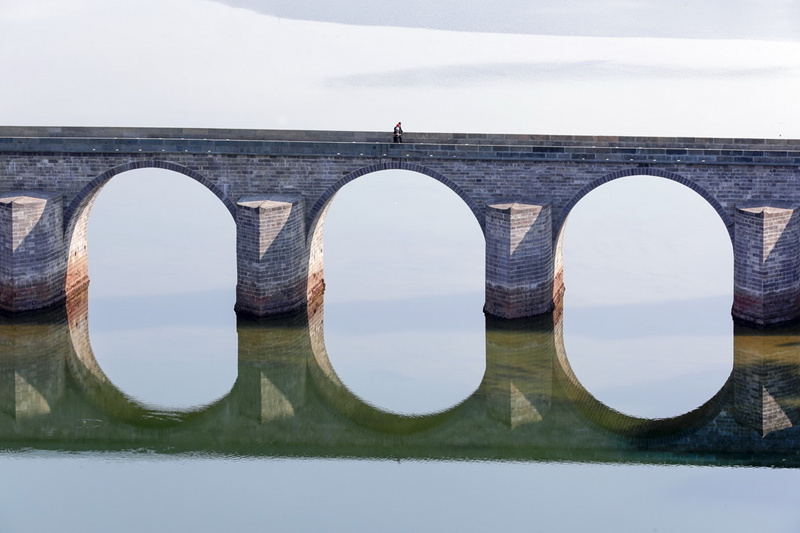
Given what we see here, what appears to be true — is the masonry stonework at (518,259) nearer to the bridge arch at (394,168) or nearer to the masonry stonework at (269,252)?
the bridge arch at (394,168)

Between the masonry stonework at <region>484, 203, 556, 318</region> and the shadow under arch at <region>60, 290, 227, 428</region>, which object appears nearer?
the shadow under arch at <region>60, 290, 227, 428</region>

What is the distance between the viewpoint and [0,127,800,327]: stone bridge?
48062 millimetres

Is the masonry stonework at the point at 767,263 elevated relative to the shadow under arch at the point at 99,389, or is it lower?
elevated

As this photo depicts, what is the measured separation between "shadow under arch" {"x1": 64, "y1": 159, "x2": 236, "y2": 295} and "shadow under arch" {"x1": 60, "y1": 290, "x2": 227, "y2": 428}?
0.78 meters

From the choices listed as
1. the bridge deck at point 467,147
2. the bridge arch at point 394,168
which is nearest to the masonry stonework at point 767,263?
the bridge deck at point 467,147

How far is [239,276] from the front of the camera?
49.8 m

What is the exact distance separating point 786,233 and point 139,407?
2034 centimetres

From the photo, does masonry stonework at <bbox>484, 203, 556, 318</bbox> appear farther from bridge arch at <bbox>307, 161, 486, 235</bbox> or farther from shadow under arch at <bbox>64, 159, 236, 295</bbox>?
shadow under arch at <bbox>64, 159, 236, 295</bbox>

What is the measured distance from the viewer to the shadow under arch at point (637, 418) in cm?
4300

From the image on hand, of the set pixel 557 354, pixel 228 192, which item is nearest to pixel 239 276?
pixel 228 192

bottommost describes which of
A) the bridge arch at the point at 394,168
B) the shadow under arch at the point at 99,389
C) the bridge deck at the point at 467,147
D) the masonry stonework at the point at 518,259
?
the shadow under arch at the point at 99,389

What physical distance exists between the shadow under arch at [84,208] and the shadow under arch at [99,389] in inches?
30.9

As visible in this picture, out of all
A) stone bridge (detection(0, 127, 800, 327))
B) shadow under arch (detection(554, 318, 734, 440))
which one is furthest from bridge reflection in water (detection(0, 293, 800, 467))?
stone bridge (detection(0, 127, 800, 327))

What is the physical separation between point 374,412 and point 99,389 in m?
8.71
